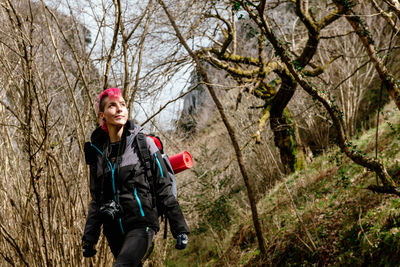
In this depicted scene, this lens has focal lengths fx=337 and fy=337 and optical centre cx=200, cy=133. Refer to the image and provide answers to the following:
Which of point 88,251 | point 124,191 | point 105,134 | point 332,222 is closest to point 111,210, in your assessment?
point 124,191

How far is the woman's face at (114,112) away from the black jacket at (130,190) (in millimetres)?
85

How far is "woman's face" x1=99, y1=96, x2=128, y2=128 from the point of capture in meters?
2.18

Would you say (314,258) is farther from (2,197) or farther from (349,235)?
(2,197)

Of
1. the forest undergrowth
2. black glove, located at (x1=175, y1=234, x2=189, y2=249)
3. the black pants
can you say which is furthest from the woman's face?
the forest undergrowth

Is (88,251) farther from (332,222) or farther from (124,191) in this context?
(332,222)

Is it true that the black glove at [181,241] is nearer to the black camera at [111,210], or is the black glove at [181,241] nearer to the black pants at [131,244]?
the black pants at [131,244]

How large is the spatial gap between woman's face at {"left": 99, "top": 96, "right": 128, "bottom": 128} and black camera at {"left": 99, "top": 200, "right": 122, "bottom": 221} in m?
0.51

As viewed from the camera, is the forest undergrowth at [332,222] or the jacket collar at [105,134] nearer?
the jacket collar at [105,134]

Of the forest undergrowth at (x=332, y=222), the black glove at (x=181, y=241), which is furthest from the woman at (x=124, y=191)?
the forest undergrowth at (x=332, y=222)

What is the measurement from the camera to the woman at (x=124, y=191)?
1.99m

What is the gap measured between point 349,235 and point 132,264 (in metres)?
3.17

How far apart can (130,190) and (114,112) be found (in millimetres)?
518

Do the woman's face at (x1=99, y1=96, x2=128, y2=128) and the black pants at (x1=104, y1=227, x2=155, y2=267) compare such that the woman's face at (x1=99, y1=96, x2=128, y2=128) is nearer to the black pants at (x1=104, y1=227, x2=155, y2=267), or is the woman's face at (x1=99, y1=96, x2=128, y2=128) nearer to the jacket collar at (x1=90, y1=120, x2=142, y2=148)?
the jacket collar at (x1=90, y1=120, x2=142, y2=148)

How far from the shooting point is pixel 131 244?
6.27 feet
